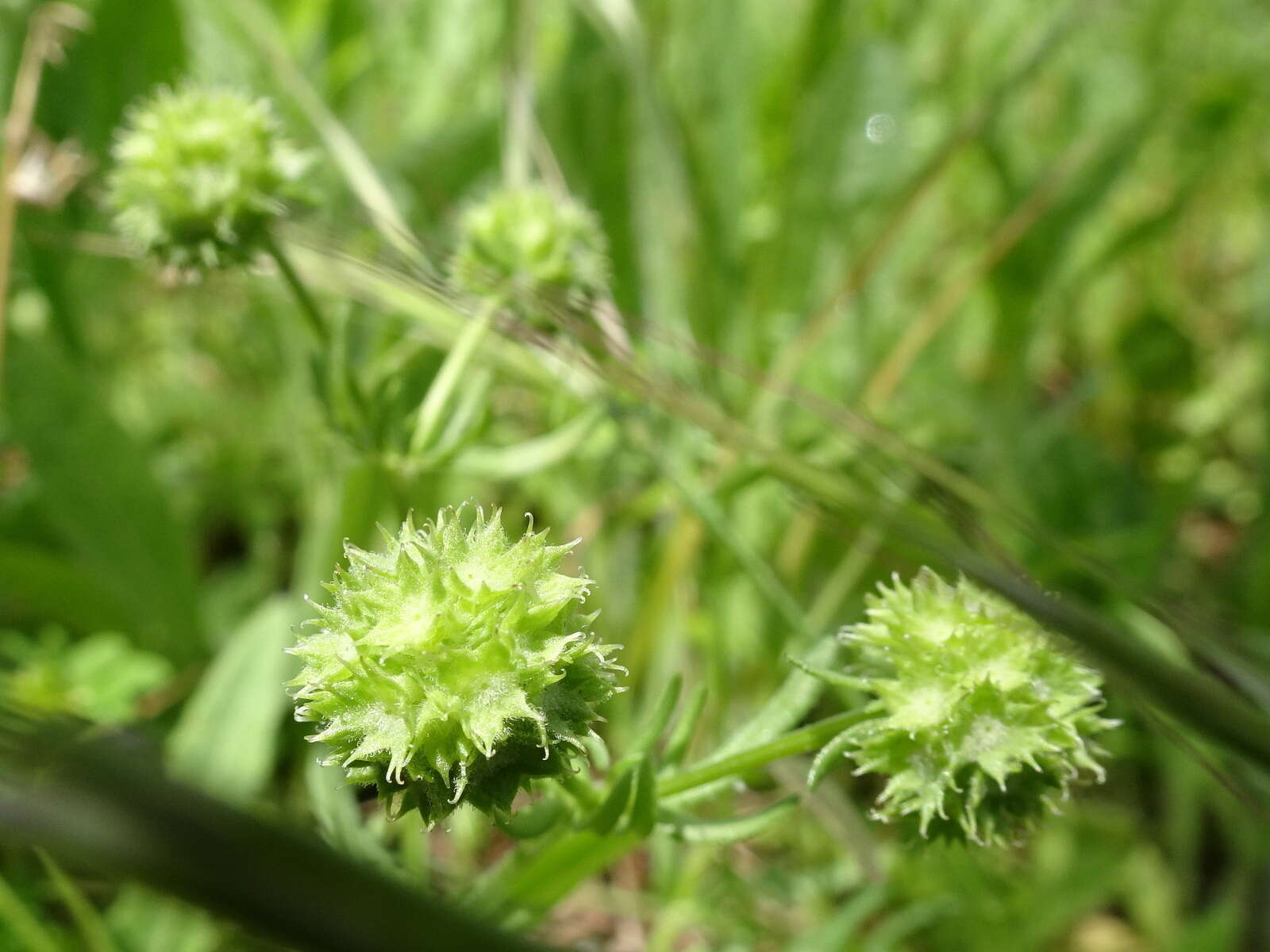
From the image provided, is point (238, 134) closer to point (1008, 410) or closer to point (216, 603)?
point (216, 603)

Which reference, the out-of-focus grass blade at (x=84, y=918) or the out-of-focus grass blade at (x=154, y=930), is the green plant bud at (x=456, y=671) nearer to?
the out-of-focus grass blade at (x=84, y=918)

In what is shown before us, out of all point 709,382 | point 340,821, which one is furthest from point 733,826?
point 709,382

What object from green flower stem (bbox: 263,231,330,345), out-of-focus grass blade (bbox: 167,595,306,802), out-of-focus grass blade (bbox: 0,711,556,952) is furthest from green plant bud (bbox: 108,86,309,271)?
out-of-focus grass blade (bbox: 0,711,556,952)

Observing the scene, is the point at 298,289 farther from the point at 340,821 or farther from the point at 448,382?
the point at 340,821

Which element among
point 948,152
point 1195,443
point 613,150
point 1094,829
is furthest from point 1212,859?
point 613,150

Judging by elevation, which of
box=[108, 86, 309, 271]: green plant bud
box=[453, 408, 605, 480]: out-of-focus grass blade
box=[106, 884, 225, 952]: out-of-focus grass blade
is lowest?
box=[106, 884, 225, 952]: out-of-focus grass blade

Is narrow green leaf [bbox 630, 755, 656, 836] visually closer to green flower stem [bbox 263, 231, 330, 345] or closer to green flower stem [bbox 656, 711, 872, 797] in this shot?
green flower stem [bbox 656, 711, 872, 797]

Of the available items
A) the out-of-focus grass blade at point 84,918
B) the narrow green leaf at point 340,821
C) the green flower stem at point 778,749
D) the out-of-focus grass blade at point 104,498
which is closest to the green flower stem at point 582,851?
the green flower stem at point 778,749
